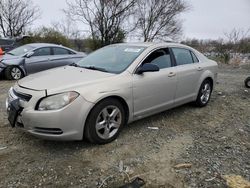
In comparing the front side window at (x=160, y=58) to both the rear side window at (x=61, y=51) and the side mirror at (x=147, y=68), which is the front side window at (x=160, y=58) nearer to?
the side mirror at (x=147, y=68)

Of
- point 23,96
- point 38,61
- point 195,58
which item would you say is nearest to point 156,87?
point 195,58

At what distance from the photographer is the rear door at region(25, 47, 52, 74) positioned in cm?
905

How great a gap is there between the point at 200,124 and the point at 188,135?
2.09 ft

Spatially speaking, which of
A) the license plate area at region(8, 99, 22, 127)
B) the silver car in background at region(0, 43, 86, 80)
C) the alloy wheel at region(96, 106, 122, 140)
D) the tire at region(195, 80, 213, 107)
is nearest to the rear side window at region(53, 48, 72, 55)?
the silver car in background at region(0, 43, 86, 80)

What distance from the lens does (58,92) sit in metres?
3.37

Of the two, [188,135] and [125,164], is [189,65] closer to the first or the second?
[188,135]

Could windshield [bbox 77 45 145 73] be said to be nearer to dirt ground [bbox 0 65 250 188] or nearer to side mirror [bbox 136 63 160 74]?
side mirror [bbox 136 63 160 74]

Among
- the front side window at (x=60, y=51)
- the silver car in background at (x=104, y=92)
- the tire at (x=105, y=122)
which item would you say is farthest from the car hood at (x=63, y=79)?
the front side window at (x=60, y=51)

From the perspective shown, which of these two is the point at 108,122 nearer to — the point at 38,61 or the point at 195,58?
the point at 195,58

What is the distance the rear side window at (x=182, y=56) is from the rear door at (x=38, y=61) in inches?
217

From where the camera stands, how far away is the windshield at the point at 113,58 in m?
4.19

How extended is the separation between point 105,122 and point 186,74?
2.04 meters

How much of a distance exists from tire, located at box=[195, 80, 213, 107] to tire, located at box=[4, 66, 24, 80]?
239 inches

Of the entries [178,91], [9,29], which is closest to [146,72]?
[178,91]
